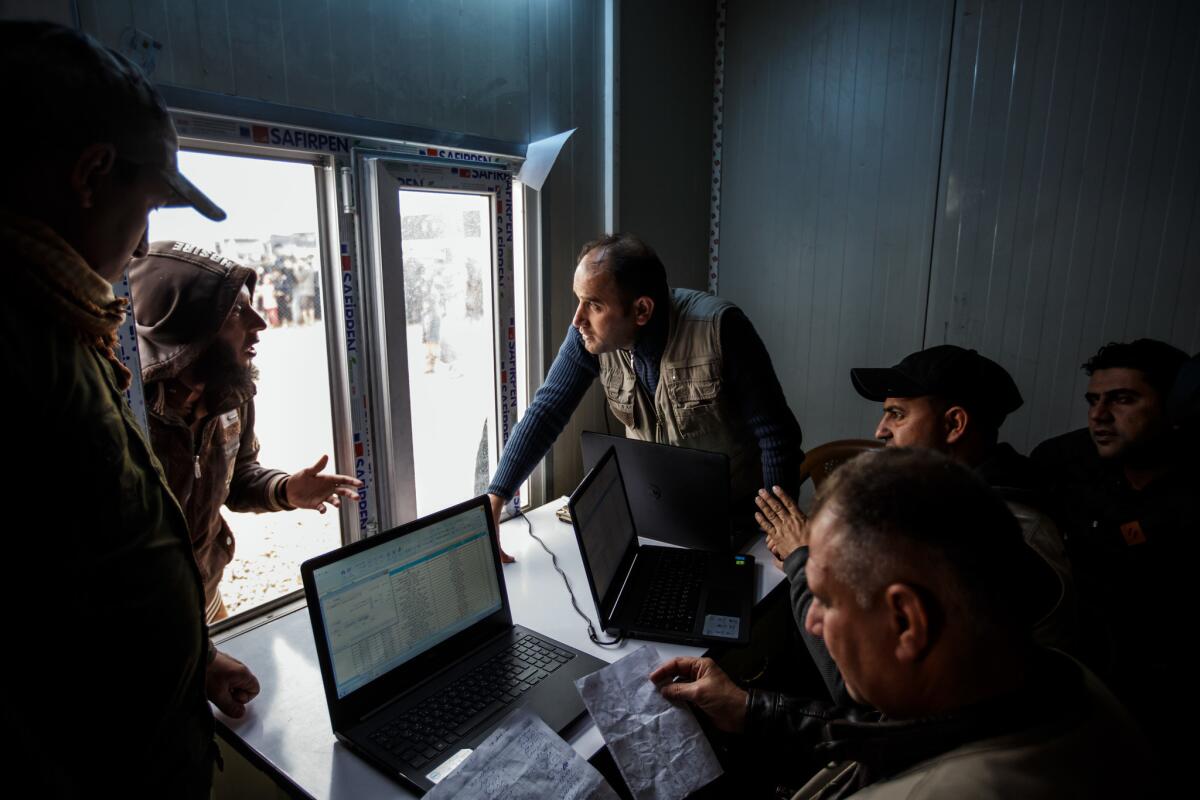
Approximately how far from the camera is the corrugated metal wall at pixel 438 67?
4.47 ft

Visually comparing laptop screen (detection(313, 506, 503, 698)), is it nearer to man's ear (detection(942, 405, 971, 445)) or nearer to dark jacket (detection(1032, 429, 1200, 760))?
man's ear (detection(942, 405, 971, 445))

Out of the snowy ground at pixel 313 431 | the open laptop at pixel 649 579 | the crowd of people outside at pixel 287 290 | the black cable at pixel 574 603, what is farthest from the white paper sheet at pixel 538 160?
the black cable at pixel 574 603

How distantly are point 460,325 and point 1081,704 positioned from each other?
1775mm

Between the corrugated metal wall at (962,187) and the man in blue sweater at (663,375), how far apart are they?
1175 millimetres

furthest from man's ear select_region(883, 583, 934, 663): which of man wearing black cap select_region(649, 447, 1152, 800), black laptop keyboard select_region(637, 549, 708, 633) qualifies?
black laptop keyboard select_region(637, 549, 708, 633)

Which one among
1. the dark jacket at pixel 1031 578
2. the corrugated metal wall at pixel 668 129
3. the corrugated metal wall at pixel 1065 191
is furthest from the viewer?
the corrugated metal wall at pixel 668 129

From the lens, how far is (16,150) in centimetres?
72

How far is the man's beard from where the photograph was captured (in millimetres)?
1413

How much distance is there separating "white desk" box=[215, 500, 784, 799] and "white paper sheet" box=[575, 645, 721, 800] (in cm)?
4

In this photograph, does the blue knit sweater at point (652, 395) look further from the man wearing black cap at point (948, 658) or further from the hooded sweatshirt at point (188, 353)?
the man wearing black cap at point (948, 658)

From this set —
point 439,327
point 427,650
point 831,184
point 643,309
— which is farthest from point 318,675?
point 831,184

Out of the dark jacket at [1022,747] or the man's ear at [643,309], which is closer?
the dark jacket at [1022,747]

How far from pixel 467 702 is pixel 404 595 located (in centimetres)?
23

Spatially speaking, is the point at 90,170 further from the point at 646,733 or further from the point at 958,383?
the point at 958,383
